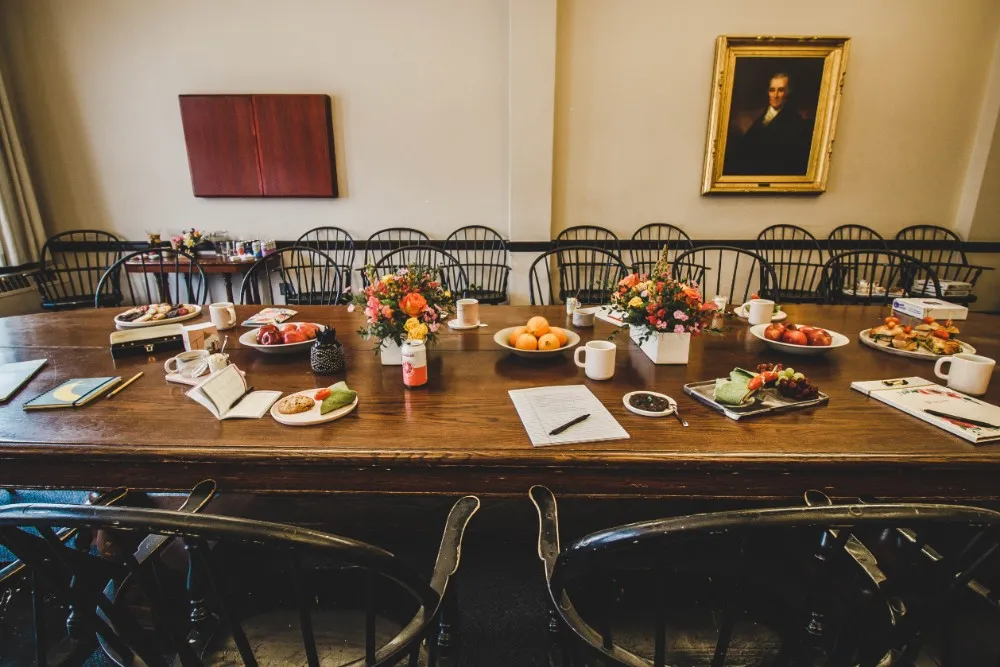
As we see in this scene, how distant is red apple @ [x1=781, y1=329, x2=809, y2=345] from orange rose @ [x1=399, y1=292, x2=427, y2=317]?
3.67ft

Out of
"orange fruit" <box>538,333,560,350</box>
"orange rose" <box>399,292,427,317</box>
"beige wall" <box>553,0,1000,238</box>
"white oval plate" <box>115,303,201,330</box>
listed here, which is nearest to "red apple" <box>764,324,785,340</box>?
"orange fruit" <box>538,333,560,350</box>

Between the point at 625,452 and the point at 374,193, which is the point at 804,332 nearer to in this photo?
the point at 625,452

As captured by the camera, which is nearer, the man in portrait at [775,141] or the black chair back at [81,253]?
the man in portrait at [775,141]

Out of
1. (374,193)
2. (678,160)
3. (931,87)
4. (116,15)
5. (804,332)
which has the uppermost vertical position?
(116,15)

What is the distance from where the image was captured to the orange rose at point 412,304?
133cm

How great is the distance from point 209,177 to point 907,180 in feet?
17.7

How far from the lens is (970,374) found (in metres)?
1.23

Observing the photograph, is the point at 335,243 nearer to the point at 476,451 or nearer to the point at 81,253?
the point at 81,253

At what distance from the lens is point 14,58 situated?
11.8 ft

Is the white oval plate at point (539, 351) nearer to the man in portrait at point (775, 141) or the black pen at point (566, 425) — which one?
the black pen at point (566, 425)

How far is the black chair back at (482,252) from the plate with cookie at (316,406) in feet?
8.75

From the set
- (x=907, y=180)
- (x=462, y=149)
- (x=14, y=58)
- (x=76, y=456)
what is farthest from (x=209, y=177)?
(x=907, y=180)

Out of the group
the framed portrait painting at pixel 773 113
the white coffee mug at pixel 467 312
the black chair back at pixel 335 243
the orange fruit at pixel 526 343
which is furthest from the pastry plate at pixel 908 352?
the black chair back at pixel 335 243

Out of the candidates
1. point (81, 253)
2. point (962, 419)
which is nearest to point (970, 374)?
point (962, 419)
